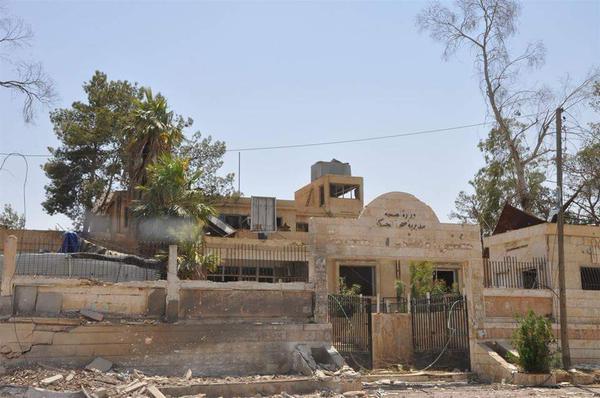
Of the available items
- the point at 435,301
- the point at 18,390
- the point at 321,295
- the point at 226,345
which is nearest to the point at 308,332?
the point at 321,295

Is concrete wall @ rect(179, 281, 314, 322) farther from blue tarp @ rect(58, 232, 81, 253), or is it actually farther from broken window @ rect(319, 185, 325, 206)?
broken window @ rect(319, 185, 325, 206)

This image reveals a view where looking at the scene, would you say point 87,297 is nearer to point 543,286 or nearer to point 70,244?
point 70,244

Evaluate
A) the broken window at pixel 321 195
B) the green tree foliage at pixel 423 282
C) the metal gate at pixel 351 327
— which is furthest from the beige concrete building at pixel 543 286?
the broken window at pixel 321 195

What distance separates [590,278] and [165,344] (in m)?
15.1

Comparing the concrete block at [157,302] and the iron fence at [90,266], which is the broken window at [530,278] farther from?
the concrete block at [157,302]

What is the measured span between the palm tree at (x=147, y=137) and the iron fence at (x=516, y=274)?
1409 centimetres

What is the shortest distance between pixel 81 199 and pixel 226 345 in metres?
22.6

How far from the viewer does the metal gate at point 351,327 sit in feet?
63.1

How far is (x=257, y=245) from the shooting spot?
89.0 ft

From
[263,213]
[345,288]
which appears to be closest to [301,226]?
[263,213]

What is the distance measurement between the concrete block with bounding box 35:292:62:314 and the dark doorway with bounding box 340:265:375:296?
60.2 ft

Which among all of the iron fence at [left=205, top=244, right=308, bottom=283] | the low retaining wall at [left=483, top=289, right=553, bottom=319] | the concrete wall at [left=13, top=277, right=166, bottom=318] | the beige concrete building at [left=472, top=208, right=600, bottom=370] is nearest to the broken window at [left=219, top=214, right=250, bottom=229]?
the iron fence at [left=205, top=244, right=308, bottom=283]

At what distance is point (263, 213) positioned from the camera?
31.5m

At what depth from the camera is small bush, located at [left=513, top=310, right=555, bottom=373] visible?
17.1 meters
